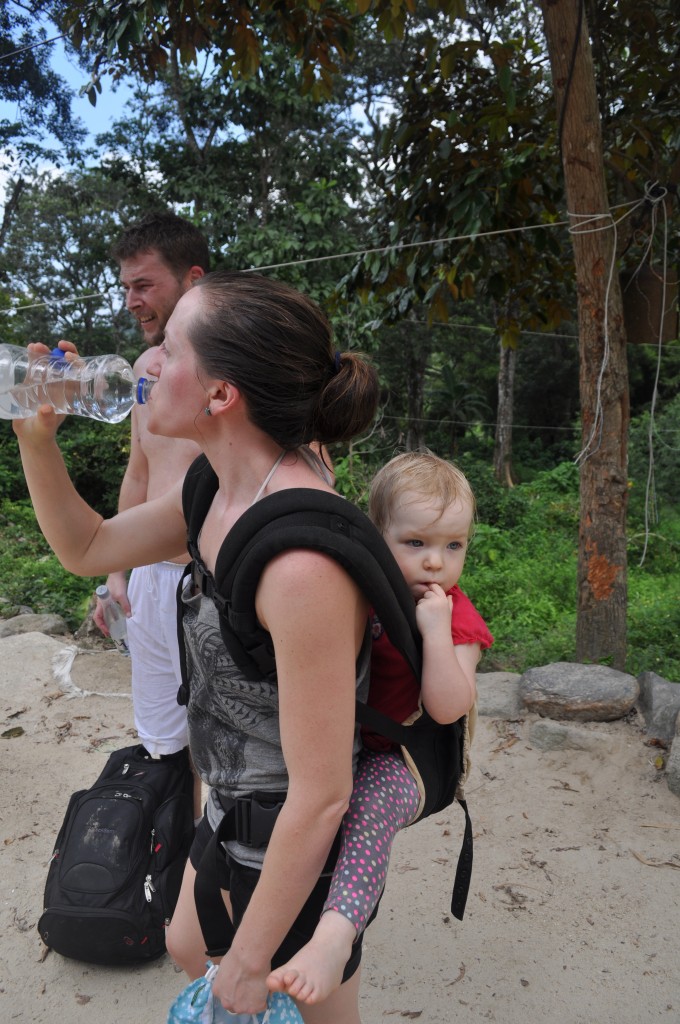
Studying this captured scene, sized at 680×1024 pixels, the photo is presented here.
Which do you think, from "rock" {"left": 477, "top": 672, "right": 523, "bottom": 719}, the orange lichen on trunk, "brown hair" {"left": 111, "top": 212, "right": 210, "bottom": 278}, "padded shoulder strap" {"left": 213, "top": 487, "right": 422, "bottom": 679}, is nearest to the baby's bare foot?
"padded shoulder strap" {"left": 213, "top": 487, "right": 422, "bottom": 679}

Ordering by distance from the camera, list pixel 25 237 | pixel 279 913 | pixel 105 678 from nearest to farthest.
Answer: pixel 279 913, pixel 105 678, pixel 25 237

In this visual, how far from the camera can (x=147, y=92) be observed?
12.7m

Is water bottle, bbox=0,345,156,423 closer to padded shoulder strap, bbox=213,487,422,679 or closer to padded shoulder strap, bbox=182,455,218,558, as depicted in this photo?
padded shoulder strap, bbox=182,455,218,558

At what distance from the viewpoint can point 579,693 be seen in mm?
3578

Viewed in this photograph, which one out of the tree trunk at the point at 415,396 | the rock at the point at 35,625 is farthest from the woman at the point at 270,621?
the tree trunk at the point at 415,396

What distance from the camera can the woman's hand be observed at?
3.52 ft

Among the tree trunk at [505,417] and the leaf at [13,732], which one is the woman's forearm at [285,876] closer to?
the leaf at [13,732]

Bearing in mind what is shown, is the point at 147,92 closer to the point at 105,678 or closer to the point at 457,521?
the point at 105,678

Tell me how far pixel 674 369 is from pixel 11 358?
59.2 feet

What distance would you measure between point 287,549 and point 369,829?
17.4 inches

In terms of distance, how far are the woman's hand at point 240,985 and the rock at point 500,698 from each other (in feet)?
9.04

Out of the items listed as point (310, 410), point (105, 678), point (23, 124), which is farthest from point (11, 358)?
point (23, 124)

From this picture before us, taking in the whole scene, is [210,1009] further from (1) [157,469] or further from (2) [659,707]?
(2) [659,707]

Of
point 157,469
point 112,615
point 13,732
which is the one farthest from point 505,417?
point 157,469
